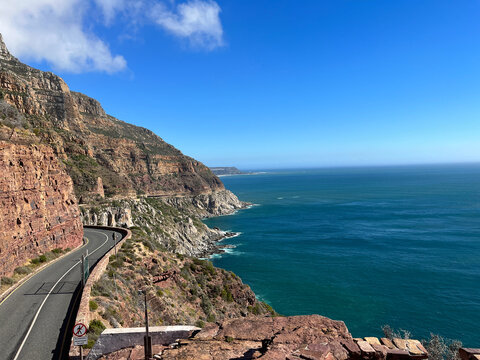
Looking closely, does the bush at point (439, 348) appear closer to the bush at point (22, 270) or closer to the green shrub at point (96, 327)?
the green shrub at point (96, 327)

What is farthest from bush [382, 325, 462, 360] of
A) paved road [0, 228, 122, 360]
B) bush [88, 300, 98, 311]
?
paved road [0, 228, 122, 360]

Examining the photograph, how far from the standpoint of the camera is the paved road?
1252 cm

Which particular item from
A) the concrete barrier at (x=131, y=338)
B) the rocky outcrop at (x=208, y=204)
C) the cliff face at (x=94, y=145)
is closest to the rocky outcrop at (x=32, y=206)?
the cliff face at (x=94, y=145)

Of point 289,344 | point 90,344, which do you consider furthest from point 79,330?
point 289,344

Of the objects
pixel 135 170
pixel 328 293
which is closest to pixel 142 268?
pixel 328 293

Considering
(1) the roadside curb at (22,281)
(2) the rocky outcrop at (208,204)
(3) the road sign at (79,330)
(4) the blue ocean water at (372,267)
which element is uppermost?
(3) the road sign at (79,330)

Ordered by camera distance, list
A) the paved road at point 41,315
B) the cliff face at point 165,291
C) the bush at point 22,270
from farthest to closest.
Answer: the bush at point 22,270 < the cliff face at point 165,291 < the paved road at point 41,315

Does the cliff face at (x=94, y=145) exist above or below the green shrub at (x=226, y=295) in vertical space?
above

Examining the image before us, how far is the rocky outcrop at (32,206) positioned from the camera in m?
20.1

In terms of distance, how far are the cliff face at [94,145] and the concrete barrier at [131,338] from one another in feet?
98.9

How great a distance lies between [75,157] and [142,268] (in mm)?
49922

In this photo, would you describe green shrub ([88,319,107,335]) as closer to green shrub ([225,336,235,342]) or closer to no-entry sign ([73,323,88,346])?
no-entry sign ([73,323,88,346])

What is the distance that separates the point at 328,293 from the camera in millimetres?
43469

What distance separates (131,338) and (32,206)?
2006 cm
